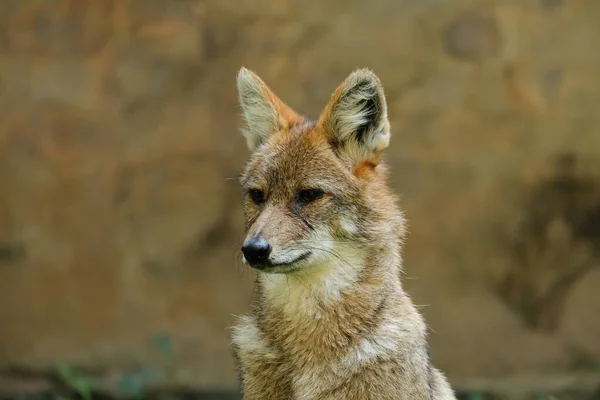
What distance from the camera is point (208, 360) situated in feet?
28.6

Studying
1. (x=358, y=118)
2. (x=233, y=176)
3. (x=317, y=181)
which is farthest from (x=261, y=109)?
(x=233, y=176)

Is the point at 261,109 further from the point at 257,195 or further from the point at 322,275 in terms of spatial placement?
the point at 322,275

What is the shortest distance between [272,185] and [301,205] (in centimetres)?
20

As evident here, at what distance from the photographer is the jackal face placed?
5238mm

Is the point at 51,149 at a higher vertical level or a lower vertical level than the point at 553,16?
lower

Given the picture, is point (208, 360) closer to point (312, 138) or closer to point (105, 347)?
point (105, 347)

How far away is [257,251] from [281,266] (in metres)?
0.18

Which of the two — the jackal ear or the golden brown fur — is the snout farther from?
the jackal ear

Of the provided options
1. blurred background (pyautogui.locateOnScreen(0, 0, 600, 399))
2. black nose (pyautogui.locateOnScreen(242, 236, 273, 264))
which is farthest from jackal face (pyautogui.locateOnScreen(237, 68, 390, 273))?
blurred background (pyautogui.locateOnScreen(0, 0, 600, 399))

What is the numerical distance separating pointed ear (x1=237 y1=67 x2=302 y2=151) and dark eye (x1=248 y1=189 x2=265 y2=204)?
47 centimetres

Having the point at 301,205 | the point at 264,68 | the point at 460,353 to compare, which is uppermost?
the point at 264,68

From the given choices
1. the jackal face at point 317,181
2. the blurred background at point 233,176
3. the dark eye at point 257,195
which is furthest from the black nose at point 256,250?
the blurred background at point 233,176

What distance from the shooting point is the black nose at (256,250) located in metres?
5.09

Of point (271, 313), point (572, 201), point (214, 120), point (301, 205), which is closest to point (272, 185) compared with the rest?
point (301, 205)
